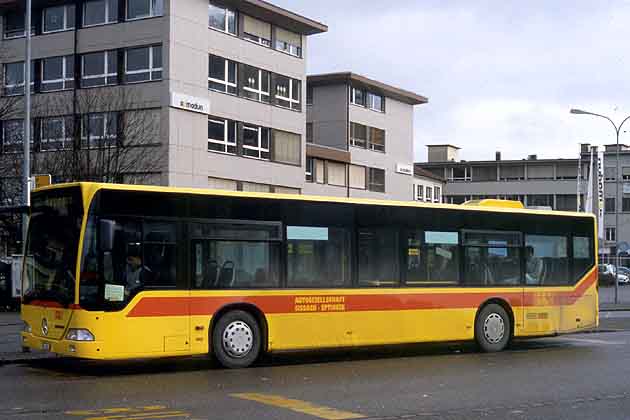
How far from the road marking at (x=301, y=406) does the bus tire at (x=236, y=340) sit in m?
2.99

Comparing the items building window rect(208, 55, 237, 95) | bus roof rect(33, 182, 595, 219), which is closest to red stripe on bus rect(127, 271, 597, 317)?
bus roof rect(33, 182, 595, 219)

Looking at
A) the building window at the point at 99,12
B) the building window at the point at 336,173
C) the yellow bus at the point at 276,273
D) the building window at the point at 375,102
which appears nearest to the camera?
the yellow bus at the point at 276,273

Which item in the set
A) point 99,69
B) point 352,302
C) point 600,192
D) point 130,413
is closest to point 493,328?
point 352,302

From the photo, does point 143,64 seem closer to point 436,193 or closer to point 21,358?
point 21,358

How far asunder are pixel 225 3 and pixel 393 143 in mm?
24384

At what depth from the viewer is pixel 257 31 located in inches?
1849

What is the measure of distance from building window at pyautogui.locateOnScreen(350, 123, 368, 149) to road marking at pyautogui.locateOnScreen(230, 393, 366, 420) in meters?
51.3

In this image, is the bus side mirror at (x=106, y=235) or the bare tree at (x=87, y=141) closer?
the bus side mirror at (x=106, y=235)

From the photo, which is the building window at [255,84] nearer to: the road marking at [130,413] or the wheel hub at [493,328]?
the wheel hub at [493,328]

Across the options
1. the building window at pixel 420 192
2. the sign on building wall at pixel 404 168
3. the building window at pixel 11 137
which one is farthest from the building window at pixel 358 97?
the building window at pixel 11 137

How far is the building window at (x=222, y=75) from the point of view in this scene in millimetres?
43750

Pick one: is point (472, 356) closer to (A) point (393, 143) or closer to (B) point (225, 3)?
(B) point (225, 3)

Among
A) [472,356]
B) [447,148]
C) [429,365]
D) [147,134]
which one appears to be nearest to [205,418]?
[429,365]

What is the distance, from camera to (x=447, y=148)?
104500 mm
